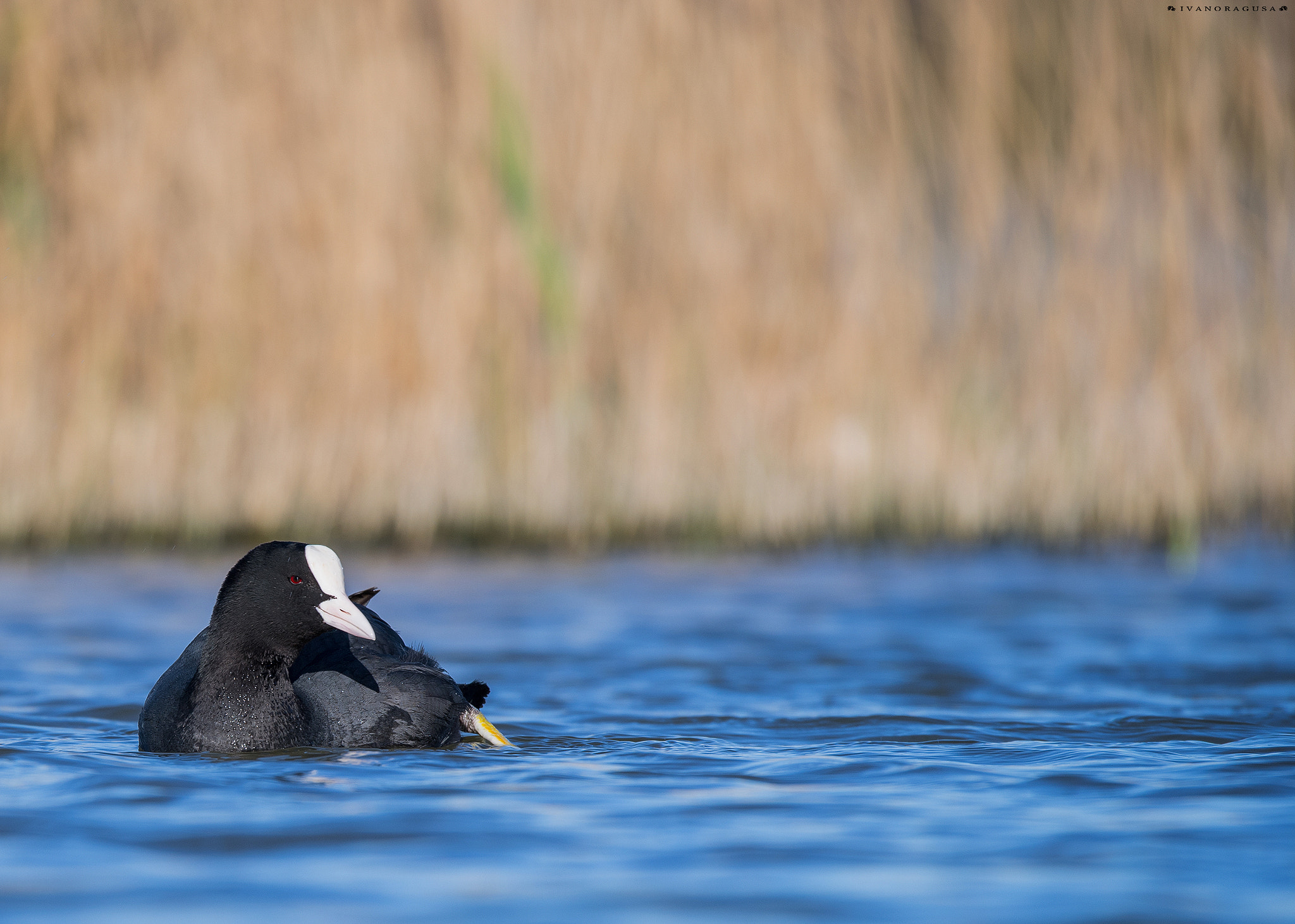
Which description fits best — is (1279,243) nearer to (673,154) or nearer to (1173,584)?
(1173,584)

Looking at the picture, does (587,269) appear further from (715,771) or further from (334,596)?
(715,771)

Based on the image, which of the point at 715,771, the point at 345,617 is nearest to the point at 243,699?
the point at 345,617

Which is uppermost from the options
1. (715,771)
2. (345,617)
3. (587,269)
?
(587,269)

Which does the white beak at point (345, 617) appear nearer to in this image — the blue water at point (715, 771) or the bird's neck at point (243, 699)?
the bird's neck at point (243, 699)

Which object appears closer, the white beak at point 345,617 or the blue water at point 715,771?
the blue water at point 715,771

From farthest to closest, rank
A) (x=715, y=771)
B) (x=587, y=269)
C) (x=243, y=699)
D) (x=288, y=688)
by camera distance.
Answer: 1. (x=587, y=269)
2. (x=288, y=688)
3. (x=243, y=699)
4. (x=715, y=771)

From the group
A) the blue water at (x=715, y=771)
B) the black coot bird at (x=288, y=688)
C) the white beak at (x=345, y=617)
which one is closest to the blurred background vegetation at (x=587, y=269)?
the blue water at (x=715, y=771)

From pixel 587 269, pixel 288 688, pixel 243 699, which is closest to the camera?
pixel 243 699

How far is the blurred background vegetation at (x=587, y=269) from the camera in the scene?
9445 mm

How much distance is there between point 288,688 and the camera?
5512 mm

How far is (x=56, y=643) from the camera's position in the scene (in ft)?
24.5

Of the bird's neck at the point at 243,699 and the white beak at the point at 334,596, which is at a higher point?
the white beak at the point at 334,596

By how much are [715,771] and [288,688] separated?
1.35 meters

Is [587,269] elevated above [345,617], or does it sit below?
above
